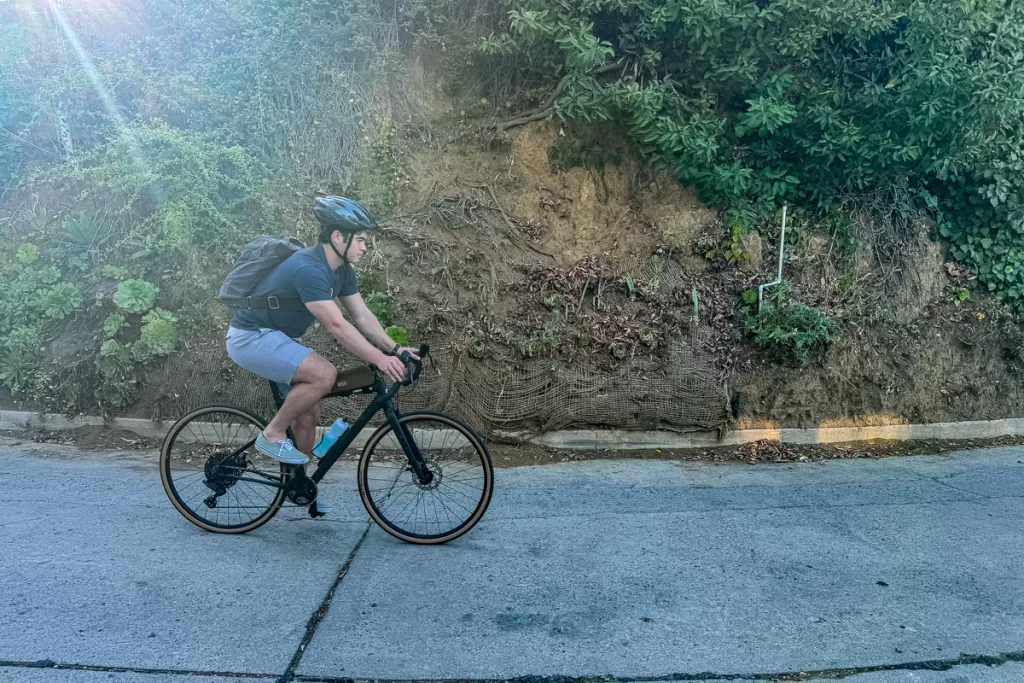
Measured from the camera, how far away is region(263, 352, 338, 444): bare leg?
3.82 metres

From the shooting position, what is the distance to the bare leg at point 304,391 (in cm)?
382

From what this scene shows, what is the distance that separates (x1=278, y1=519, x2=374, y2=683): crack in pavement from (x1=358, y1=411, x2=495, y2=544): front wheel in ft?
0.82

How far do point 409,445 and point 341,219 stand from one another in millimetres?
1278

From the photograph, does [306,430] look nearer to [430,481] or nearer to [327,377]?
[327,377]

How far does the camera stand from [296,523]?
4.34 metres

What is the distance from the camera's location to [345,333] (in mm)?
3711

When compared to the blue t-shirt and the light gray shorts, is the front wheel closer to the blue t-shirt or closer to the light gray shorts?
the light gray shorts

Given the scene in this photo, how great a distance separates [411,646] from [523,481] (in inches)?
89.0

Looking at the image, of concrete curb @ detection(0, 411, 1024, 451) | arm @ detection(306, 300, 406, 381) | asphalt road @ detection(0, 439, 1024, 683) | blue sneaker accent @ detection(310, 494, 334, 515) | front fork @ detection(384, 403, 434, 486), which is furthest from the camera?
concrete curb @ detection(0, 411, 1024, 451)

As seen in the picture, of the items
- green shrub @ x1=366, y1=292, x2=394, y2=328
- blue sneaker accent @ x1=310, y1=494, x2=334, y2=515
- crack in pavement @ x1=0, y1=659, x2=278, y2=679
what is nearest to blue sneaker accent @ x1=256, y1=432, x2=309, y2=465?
blue sneaker accent @ x1=310, y1=494, x2=334, y2=515

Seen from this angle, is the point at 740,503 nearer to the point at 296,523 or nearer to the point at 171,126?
the point at 296,523

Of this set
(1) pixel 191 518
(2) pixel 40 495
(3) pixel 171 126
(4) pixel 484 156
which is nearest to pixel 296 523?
(1) pixel 191 518

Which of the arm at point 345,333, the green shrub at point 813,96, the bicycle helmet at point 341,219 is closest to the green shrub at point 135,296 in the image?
the bicycle helmet at point 341,219

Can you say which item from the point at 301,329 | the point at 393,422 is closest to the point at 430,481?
the point at 393,422
